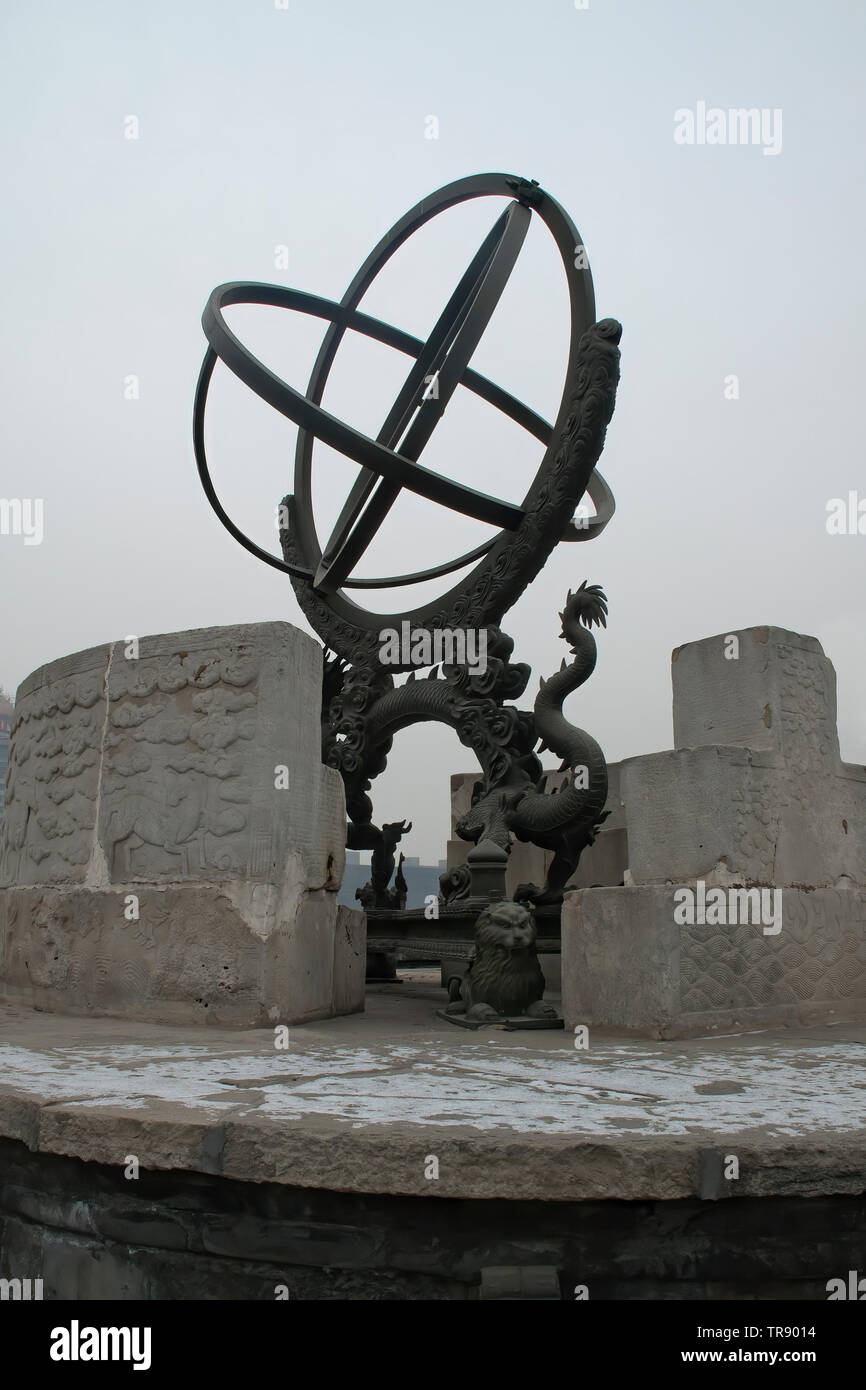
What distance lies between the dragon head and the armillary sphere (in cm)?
46

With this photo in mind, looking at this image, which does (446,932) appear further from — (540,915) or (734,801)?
(734,801)

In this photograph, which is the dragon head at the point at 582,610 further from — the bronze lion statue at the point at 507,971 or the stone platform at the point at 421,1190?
the stone platform at the point at 421,1190

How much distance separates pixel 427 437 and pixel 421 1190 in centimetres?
543

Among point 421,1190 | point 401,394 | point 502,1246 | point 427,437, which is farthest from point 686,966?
point 401,394

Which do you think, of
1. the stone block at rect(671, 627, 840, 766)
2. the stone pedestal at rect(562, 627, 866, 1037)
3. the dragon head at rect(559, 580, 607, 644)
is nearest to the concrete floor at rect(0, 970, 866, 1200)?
the stone pedestal at rect(562, 627, 866, 1037)

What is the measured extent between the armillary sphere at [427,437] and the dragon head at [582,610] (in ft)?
1.52

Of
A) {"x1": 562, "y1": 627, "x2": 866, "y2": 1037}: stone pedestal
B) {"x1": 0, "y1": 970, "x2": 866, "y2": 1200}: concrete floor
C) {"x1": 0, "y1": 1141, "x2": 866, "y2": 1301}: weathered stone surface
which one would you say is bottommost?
{"x1": 0, "y1": 1141, "x2": 866, "y2": 1301}: weathered stone surface

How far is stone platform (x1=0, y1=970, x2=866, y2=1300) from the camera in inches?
73.2

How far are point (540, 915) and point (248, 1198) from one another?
402 cm

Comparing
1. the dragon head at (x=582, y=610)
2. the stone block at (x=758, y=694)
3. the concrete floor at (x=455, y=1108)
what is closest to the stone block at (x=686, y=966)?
the concrete floor at (x=455, y=1108)

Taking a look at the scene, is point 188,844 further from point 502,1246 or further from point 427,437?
point 427,437

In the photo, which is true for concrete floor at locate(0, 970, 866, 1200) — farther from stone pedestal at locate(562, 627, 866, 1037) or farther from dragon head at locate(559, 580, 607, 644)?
dragon head at locate(559, 580, 607, 644)

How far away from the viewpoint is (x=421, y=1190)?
1.86 metres
